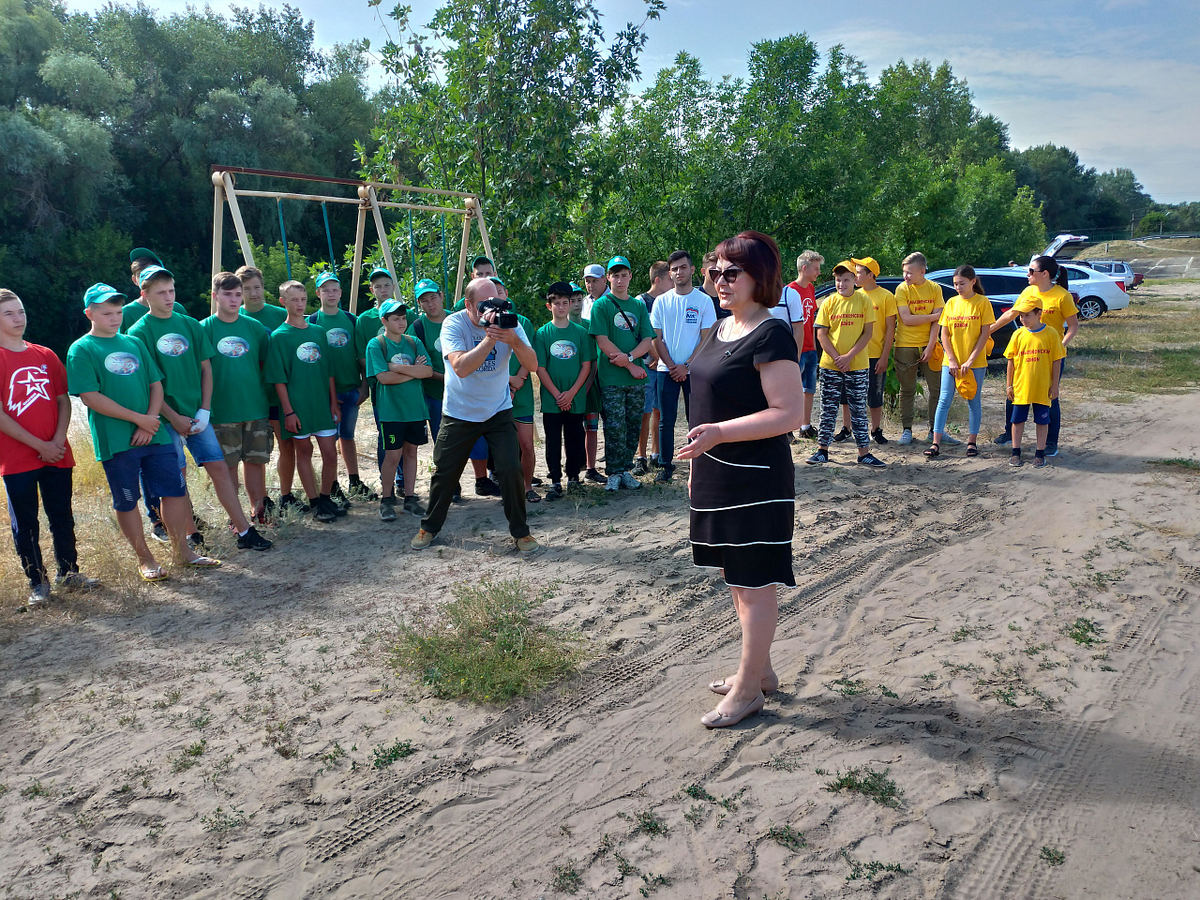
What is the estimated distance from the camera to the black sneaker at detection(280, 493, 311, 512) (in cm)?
698

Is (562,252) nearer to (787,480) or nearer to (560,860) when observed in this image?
(787,480)

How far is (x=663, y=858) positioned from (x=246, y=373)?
5.02 m

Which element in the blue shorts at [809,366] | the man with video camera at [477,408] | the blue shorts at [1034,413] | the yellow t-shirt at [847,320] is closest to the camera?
the man with video camera at [477,408]

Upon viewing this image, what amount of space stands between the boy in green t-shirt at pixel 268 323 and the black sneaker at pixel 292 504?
9 cm

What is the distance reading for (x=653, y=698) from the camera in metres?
3.97

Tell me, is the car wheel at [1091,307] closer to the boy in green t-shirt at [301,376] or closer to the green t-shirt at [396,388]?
the green t-shirt at [396,388]

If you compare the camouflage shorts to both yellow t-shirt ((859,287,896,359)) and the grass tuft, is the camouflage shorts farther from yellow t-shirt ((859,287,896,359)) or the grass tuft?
A: yellow t-shirt ((859,287,896,359))

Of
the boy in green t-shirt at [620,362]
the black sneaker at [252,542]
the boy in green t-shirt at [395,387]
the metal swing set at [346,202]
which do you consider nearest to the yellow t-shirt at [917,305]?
the boy in green t-shirt at [620,362]

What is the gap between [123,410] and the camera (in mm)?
5215

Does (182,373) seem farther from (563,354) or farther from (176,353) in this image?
(563,354)

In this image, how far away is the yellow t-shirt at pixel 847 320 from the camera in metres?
8.17

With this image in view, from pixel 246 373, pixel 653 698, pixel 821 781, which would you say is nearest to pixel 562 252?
pixel 246 373

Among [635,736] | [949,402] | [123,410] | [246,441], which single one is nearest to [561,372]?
[246,441]

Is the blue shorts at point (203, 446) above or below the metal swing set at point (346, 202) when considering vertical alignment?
below
